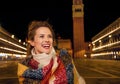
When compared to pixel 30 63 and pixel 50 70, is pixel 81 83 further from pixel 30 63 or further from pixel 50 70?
pixel 30 63

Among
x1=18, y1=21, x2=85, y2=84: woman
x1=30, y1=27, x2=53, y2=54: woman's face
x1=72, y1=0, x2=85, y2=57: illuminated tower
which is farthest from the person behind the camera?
x1=72, y1=0, x2=85, y2=57: illuminated tower

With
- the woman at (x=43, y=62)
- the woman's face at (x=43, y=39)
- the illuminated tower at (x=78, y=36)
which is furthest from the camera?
the illuminated tower at (x=78, y=36)

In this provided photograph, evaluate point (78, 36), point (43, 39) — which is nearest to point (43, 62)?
point (43, 39)

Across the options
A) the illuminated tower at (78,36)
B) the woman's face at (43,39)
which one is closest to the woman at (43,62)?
the woman's face at (43,39)

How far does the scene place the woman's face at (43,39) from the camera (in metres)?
3.57

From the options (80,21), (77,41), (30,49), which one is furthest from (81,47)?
(30,49)

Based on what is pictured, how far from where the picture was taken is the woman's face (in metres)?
3.57

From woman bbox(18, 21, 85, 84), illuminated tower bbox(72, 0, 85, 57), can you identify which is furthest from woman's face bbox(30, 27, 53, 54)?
illuminated tower bbox(72, 0, 85, 57)

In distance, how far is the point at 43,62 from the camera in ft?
11.2

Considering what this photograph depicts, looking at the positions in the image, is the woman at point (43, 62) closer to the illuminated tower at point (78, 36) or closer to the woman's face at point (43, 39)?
the woman's face at point (43, 39)

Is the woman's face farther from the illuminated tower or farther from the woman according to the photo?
the illuminated tower

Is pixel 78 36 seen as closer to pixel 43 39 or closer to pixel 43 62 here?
pixel 43 39

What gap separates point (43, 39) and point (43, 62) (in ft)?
1.01

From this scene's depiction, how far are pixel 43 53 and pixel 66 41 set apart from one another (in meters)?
155
